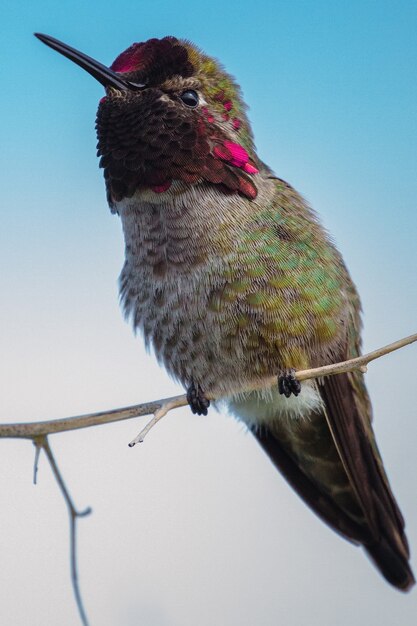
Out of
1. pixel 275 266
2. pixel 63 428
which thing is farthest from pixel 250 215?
pixel 63 428

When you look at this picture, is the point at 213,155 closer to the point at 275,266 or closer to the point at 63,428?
the point at 275,266

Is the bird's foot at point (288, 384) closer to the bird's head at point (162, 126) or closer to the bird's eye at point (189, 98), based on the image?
the bird's head at point (162, 126)

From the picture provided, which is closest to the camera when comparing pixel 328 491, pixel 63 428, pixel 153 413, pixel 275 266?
pixel 63 428

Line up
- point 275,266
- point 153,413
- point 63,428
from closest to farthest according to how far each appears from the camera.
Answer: point 63,428 → point 153,413 → point 275,266

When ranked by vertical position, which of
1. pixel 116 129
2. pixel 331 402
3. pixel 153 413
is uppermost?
pixel 116 129

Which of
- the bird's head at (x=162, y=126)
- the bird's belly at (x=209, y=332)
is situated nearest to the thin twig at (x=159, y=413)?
the bird's belly at (x=209, y=332)

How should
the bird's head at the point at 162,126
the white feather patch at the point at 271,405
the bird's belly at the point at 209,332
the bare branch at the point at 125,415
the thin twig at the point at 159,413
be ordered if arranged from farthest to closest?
the white feather patch at the point at 271,405 → the bird's head at the point at 162,126 → the bird's belly at the point at 209,332 → the thin twig at the point at 159,413 → the bare branch at the point at 125,415

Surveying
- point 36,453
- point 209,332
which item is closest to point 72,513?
point 36,453
